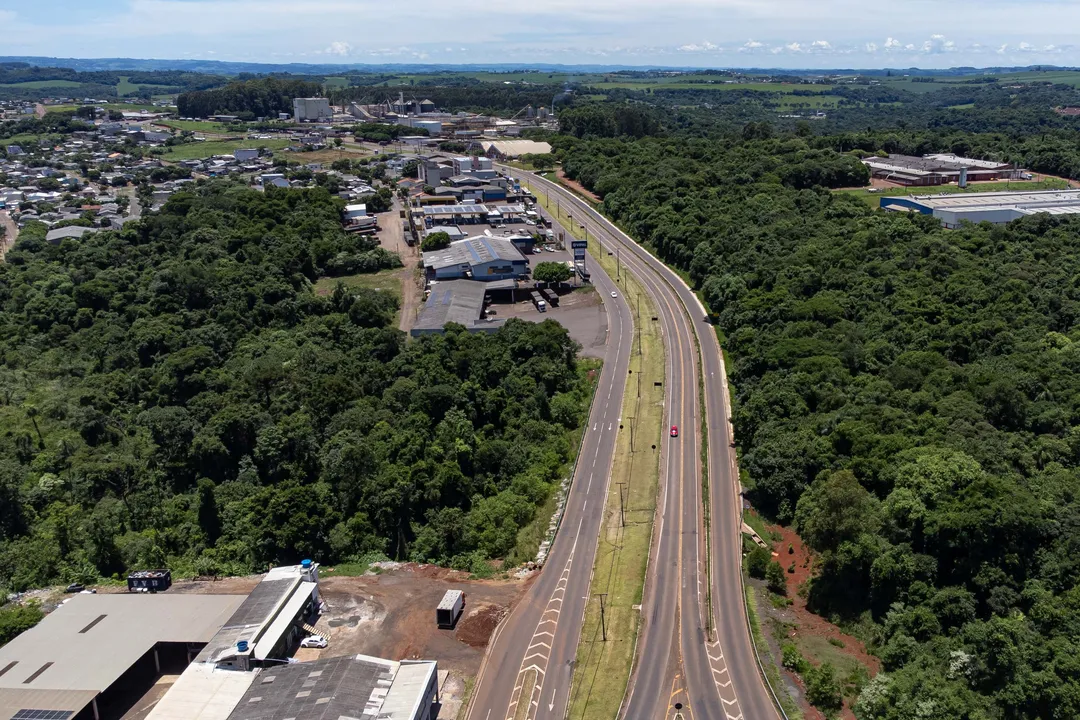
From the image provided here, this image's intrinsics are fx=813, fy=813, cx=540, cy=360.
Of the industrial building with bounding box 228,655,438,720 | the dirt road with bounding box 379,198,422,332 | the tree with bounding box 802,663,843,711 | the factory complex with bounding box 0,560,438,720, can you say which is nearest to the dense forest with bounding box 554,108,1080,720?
the tree with bounding box 802,663,843,711

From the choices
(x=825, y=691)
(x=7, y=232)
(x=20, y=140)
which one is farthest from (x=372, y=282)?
(x=20, y=140)

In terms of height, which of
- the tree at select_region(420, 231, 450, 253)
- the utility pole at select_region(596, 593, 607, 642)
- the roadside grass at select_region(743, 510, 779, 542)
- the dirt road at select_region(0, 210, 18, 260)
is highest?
the tree at select_region(420, 231, 450, 253)

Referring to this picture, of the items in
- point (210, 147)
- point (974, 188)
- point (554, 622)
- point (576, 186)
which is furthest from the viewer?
point (210, 147)

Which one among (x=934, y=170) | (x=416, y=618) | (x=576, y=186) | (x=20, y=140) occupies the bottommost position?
(x=416, y=618)

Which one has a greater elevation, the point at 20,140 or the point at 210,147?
the point at 20,140

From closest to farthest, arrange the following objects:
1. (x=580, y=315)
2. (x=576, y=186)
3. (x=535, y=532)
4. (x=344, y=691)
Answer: (x=344, y=691) → (x=535, y=532) → (x=580, y=315) → (x=576, y=186)

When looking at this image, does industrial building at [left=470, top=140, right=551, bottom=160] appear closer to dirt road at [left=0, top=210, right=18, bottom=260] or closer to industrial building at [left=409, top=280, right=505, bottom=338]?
industrial building at [left=409, top=280, right=505, bottom=338]

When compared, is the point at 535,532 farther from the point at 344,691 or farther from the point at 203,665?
the point at 203,665
